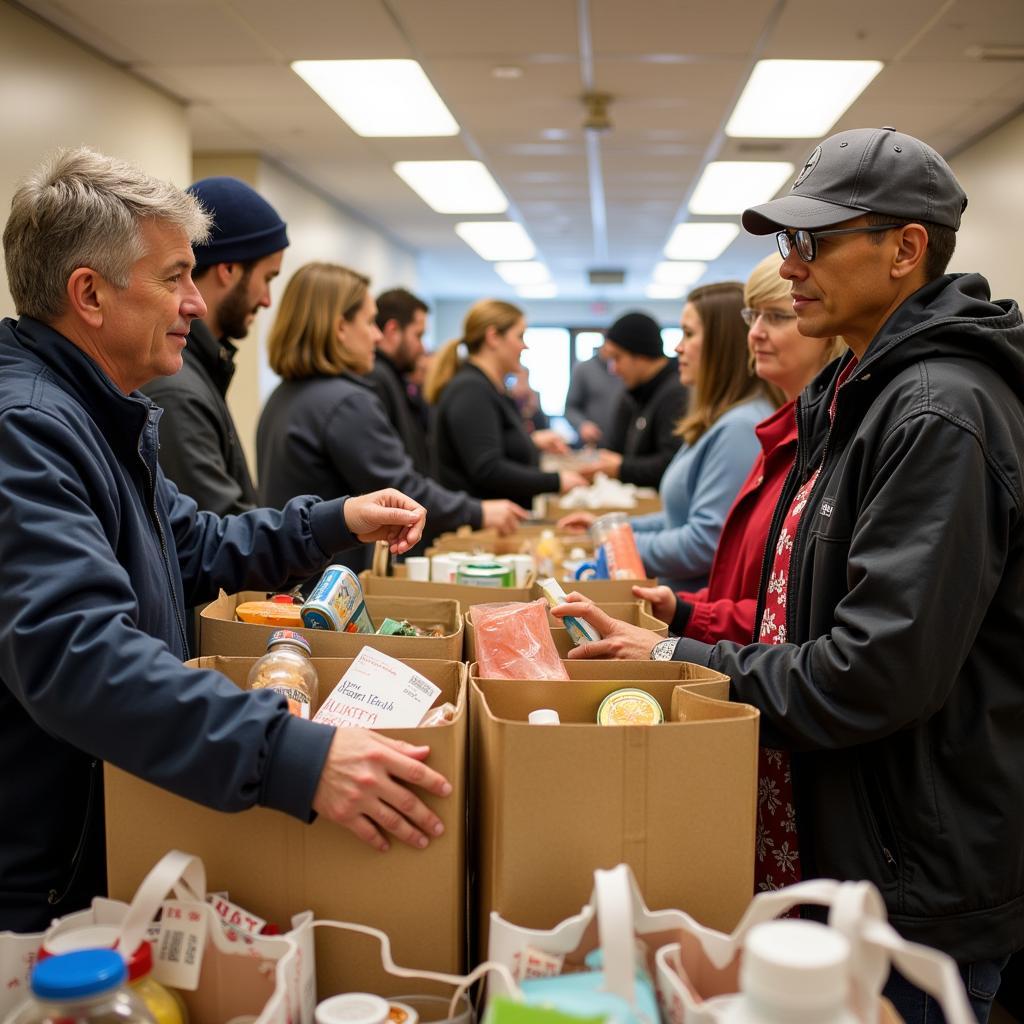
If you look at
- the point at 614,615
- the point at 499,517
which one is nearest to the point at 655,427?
the point at 499,517

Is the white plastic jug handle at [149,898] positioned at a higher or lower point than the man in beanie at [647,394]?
lower

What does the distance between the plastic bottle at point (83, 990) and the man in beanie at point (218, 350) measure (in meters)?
1.58

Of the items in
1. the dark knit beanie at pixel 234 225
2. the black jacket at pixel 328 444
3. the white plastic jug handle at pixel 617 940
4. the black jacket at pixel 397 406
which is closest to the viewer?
the white plastic jug handle at pixel 617 940

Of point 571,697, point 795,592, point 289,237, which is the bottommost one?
point 571,697

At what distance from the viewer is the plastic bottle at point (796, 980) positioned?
717 millimetres

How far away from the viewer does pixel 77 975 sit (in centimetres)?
82

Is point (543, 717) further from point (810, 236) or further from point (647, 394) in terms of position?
point (647, 394)

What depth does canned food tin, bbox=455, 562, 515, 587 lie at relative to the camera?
2.13 metres

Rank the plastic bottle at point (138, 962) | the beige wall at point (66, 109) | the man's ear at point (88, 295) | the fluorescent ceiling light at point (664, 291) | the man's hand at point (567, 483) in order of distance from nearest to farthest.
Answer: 1. the plastic bottle at point (138, 962)
2. the man's ear at point (88, 295)
3. the beige wall at point (66, 109)
4. the man's hand at point (567, 483)
5. the fluorescent ceiling light at point (664, 291)

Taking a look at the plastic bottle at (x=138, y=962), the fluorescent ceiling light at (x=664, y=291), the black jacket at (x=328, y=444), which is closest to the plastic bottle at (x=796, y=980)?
the plastic bottle at (x=138, y=962)

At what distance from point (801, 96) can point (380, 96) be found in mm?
2049

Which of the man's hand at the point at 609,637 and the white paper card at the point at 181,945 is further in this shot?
the man's hand at the point at 609,637

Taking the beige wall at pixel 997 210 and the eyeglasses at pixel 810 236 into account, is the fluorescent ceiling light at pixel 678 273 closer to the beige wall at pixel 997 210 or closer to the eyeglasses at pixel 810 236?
the beige wall at pixel 997 210

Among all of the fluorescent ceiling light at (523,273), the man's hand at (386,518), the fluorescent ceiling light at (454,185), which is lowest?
the man's hand at (386,518)
